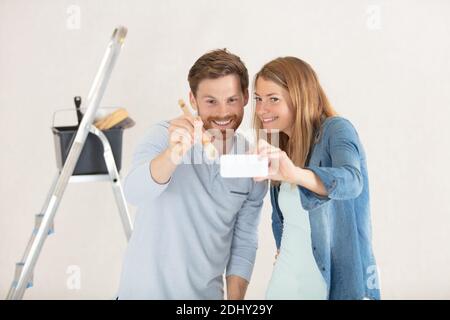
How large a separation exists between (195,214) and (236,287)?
0.23 metres

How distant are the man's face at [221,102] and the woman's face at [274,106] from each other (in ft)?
0.20

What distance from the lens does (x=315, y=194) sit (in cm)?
131

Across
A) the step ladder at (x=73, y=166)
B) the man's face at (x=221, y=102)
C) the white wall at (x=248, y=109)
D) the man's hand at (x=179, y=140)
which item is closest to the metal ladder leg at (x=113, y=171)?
the step ladder at (x=73, y=166)

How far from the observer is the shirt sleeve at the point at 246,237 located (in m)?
1.64

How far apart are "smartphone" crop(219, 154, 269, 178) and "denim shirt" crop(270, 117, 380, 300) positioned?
12 cm

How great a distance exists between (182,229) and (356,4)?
177cm

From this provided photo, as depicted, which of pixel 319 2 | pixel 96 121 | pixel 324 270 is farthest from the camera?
pixel 319 2

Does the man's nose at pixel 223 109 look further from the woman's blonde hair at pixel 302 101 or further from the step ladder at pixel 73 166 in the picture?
the step ladder at pixel 73 166

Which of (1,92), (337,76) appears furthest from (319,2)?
(1,92)

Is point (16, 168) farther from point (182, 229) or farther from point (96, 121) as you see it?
point (182, 229)

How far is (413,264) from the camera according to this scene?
10.2 ft

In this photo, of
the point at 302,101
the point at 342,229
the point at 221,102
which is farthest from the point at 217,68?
the point at 342,229

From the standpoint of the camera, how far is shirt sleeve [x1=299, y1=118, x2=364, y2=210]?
4.18 feet

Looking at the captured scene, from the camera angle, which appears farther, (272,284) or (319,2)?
(319,2)
